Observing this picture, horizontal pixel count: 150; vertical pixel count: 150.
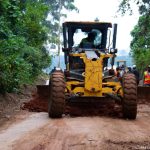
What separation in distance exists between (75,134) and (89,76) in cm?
369

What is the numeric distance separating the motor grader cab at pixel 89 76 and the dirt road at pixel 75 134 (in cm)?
57

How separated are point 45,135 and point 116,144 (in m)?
1.78

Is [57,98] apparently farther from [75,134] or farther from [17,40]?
[17,40]

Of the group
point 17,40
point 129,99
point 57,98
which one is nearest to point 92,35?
point 129,99

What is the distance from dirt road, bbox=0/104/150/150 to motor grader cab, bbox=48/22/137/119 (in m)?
0.57

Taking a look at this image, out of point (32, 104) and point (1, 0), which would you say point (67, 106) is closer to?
point (32, 104)

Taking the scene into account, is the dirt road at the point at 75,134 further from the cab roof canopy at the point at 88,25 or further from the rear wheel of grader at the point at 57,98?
the cab roof canopy at the point at 88,25

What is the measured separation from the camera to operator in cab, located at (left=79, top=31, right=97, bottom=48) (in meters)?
14.7

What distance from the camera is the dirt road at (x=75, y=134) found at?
841cm

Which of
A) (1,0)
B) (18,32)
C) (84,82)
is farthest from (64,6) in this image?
(84,82)

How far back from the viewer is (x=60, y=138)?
9.23 m

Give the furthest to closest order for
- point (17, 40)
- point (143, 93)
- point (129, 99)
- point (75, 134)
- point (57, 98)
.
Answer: point (17, 40), point (143, 93), point (129, 99), point (57, 98), point (75, 134)

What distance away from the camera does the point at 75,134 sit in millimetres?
9695

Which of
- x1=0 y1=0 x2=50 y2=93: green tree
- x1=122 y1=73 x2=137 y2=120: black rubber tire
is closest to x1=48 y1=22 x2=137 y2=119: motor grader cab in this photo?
x1=122 y1=73 x2=137 y2=120: black rubber tire
